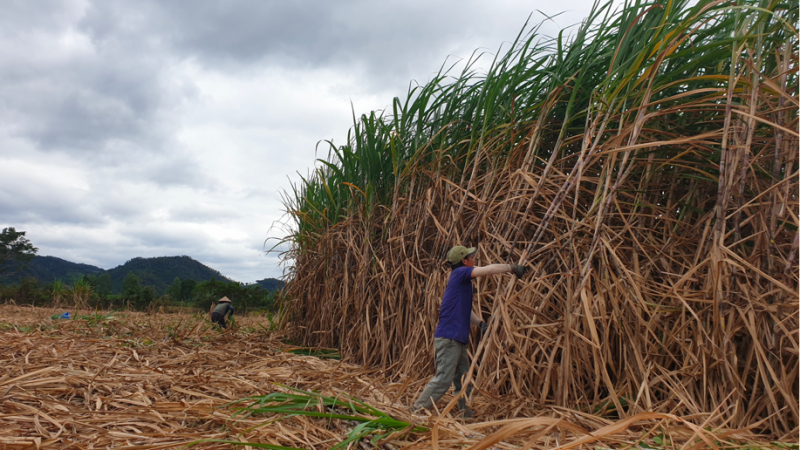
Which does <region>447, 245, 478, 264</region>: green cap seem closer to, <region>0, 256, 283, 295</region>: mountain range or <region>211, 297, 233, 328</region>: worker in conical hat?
<region>211, 297, 233, 328</region>: worker in conical hat

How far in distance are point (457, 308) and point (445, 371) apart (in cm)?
39

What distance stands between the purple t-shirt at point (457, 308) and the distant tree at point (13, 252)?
25.7 meters

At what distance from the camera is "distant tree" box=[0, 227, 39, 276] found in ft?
68.1

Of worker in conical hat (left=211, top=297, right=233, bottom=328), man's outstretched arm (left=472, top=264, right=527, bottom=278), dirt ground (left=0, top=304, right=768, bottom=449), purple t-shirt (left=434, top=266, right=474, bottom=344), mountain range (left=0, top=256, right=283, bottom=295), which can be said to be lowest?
dirt ground (left=0, top=304, right=768, bottom=449)

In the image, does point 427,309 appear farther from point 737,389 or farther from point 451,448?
point 737,389

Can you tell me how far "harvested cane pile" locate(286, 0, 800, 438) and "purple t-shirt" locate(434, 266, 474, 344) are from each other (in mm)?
173

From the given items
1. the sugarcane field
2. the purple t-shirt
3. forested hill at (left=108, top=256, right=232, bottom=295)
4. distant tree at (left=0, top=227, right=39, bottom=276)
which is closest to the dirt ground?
the sugarcane field

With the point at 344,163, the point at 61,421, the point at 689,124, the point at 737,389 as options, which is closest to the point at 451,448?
the point at 737,389

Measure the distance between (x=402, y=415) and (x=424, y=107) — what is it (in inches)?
104

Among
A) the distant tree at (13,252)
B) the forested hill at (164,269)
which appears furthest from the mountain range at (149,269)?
the distant tree at (13,252)

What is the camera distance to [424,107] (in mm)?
3877

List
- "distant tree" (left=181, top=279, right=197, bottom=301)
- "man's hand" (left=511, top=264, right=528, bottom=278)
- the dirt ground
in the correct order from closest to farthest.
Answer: the dirt ground
"man's hand" (left=511, top=264, right=528, bottom=278)
"distant tree" (left=181, top=279, right=197, bottom=301)

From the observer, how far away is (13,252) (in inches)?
825

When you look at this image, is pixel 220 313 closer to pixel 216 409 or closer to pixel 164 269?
pixel 216 409
